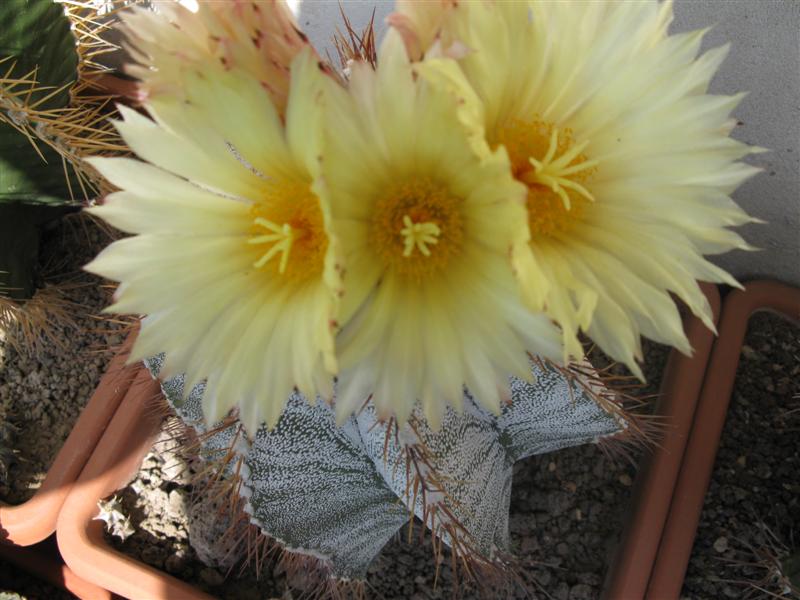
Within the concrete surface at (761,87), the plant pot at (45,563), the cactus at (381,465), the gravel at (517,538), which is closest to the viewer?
the cactus at (381,465)

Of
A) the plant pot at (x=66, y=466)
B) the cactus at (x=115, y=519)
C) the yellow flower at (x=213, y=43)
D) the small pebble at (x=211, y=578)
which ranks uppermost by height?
the yellow flower at (x=213, y=43)

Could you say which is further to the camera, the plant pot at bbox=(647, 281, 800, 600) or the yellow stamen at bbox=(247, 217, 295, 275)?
the plant pot at bbox=(647, 281, 800, 600)

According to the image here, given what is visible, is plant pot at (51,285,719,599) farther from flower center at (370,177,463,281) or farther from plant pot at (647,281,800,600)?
flower center at (370,177,463,281)

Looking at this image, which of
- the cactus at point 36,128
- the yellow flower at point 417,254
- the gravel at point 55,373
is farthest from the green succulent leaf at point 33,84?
the yellow flower at point 417,254

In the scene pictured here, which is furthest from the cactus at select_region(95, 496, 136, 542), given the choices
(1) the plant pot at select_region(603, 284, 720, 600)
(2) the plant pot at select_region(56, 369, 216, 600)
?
(1) the plant pot at select_region(603, 284, 720, 600)

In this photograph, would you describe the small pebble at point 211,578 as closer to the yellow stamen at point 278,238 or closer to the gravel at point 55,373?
the gravel at point 55,373

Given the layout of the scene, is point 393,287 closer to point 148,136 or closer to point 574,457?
point 148,136
